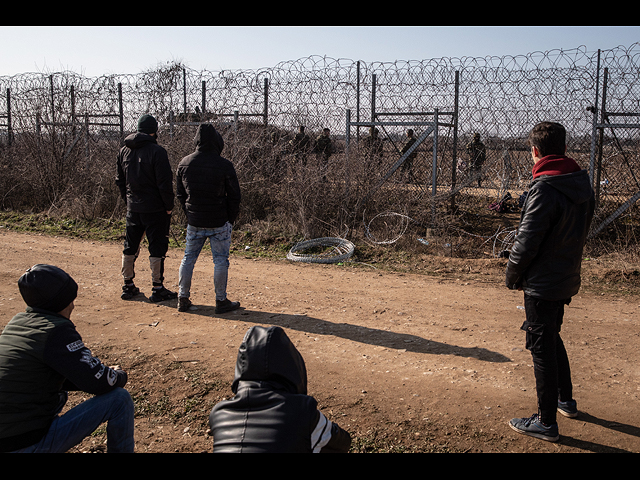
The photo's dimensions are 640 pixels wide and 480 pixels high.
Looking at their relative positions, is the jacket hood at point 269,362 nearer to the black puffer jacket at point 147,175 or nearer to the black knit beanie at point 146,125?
the black puffer jacket at point 147,175

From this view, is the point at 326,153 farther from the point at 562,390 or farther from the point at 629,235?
the point at 562,390

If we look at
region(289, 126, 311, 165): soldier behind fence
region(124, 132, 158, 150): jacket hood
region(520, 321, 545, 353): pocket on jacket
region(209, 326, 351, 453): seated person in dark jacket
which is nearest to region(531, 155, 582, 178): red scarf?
region(520, 321, 545, 353): pocket on jacket

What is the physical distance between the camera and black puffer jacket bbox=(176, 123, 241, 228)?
5.52 metres

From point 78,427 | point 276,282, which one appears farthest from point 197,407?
point 276,282

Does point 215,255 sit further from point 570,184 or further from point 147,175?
point 570,184

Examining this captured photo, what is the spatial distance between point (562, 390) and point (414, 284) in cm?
330

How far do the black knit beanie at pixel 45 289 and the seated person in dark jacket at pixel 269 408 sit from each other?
1.09 metres

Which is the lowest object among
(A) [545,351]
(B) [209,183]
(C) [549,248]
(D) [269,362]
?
(A) [545,351]

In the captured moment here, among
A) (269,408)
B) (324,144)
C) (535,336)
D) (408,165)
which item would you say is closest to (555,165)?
(535,336)

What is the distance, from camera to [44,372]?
243cm

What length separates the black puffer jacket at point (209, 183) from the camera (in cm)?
552

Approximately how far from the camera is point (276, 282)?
6.92 metres

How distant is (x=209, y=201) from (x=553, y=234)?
3576 millimetres

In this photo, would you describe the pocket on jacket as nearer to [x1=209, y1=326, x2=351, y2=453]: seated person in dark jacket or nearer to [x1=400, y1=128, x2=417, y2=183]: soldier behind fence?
[x1=209, y1=326, x2=351, y2=453]: seated person in dark jacket
